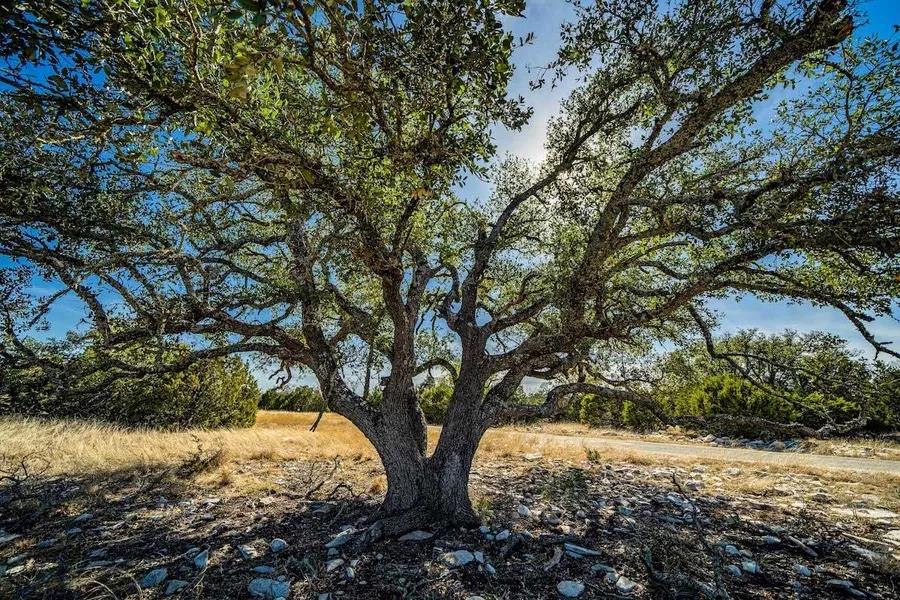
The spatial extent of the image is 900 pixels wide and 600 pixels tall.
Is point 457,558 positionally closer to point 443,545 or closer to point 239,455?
point 443,545

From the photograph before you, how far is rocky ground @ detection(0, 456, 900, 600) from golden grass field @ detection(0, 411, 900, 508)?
902 mm

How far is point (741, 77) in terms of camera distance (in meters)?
4.82

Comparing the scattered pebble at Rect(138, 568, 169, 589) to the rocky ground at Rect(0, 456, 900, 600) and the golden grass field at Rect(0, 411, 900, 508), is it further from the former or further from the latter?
the golden grass field at Rect(0, 411, 900, 508)

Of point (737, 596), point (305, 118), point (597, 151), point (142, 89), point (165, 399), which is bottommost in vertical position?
point (737, 596)

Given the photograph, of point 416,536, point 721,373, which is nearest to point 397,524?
point 416,536

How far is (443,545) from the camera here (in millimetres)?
6109

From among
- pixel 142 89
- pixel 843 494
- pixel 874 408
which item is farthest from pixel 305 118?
pixel 843 494

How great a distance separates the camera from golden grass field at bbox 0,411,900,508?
10211 mm

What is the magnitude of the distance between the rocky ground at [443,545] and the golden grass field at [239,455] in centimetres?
90

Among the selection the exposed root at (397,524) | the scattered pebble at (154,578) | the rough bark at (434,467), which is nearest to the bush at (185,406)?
the rough bark at (434,467)

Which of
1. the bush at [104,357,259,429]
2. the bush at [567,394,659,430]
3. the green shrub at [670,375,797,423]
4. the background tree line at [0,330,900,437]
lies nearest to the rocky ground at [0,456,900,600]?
the background tree line at [0,330,900,437]

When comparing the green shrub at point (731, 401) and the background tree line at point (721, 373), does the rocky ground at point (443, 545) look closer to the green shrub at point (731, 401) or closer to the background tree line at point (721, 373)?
the background tree line at point (721, 373)

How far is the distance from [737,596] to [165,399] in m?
24.1

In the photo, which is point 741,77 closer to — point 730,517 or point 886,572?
point 886,572
